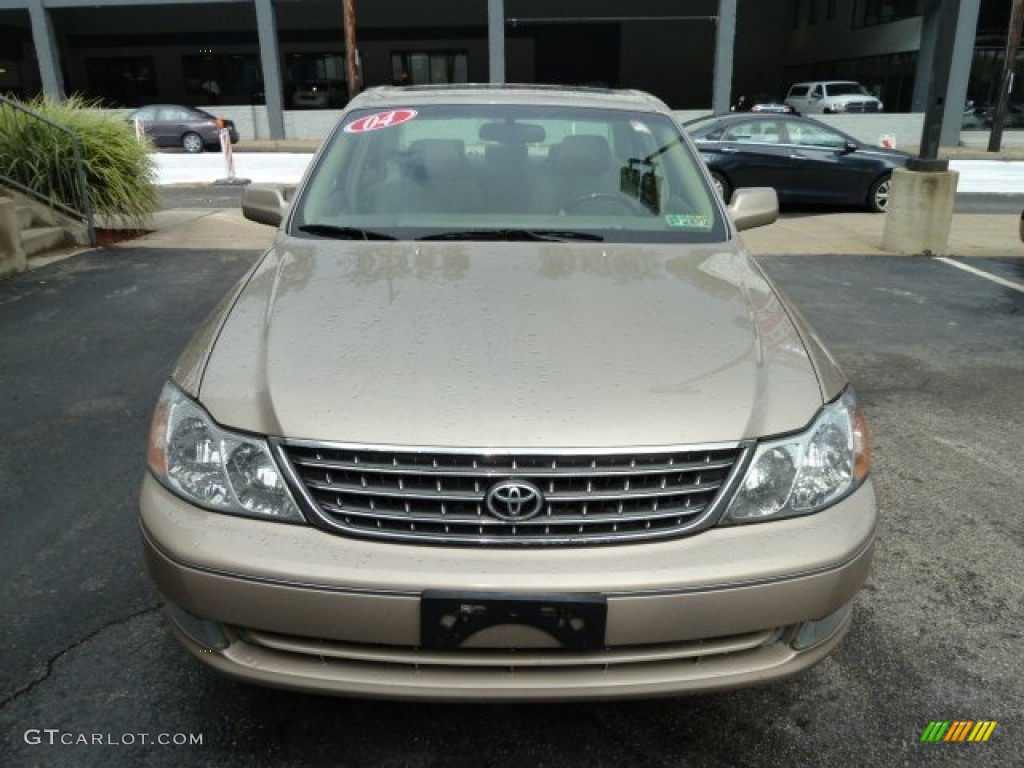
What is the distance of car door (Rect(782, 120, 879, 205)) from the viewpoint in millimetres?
12734

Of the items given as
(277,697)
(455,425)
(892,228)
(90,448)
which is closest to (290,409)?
(455,425)

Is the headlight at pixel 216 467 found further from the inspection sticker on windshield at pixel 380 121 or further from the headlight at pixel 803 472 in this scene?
the inspection sticker on windshield at pixel 380 121

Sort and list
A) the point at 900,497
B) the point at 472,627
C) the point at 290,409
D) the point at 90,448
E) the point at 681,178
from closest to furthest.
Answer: the point at 472,627
the point at 290,409
the point at 681,178
the point at 900,497
the point at 90,448

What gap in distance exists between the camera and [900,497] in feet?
12.3

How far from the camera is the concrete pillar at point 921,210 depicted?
29.4 ft

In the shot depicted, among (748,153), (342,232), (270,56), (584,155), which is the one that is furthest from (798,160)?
(270,56)

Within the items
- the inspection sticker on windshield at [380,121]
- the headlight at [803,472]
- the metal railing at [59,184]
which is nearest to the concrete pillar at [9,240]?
the metal railing at [59,184]

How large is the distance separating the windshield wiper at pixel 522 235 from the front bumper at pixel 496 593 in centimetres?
142

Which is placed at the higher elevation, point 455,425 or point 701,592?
point 455,425

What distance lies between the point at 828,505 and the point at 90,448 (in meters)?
3.45

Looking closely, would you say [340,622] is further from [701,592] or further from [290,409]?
[701,592]

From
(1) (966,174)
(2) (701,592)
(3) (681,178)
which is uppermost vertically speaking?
(3) (681,178)

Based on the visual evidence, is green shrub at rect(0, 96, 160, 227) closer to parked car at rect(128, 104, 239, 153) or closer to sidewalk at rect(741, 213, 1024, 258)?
sidewalk at rect(741, 213, 1024, 258)

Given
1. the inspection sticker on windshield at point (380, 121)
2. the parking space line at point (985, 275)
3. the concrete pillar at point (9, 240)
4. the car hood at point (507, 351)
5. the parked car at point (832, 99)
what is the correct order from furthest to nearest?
1. the parked car at point (832, 99)
2. the parking space line at point (985, 275)
3. the concrete pillar at point (9, 240)
4. the inspection sticker on windshield at point (380, 121)
5. the car hood at point (507, 351)
